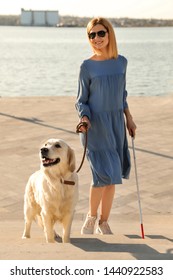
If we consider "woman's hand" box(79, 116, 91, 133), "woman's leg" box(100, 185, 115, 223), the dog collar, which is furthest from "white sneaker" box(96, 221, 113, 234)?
"woman's hand" box(79, 116, 91, 133)

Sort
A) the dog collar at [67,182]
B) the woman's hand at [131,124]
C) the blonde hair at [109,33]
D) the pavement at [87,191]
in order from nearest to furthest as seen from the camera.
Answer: the pavement at [87,191], the dog collar at [67,182], the blonde hair at [109,33], the woman's hand at [131,124]

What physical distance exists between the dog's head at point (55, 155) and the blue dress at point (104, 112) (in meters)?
0.35

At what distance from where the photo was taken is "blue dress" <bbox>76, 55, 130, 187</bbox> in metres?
4.12

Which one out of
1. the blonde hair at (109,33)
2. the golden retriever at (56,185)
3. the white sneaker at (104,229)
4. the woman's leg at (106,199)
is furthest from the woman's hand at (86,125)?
the white sneaker at (104,229)

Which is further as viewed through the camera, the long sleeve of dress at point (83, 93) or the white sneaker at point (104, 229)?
the white sneaker at point (104, 229)

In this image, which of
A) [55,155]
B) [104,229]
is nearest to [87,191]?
[104,229]

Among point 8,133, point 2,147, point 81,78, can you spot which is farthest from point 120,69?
point 8,133

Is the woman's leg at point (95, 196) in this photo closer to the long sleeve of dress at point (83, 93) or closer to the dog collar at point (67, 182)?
the dog collar at point (67, 182)

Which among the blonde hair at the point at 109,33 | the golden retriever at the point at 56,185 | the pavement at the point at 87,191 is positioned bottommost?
the pavement at the point at 87,191

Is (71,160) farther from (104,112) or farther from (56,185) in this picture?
(104,112)

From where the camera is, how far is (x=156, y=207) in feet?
19.0

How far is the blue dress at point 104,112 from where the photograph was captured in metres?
4.12

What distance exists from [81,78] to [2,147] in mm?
5182
